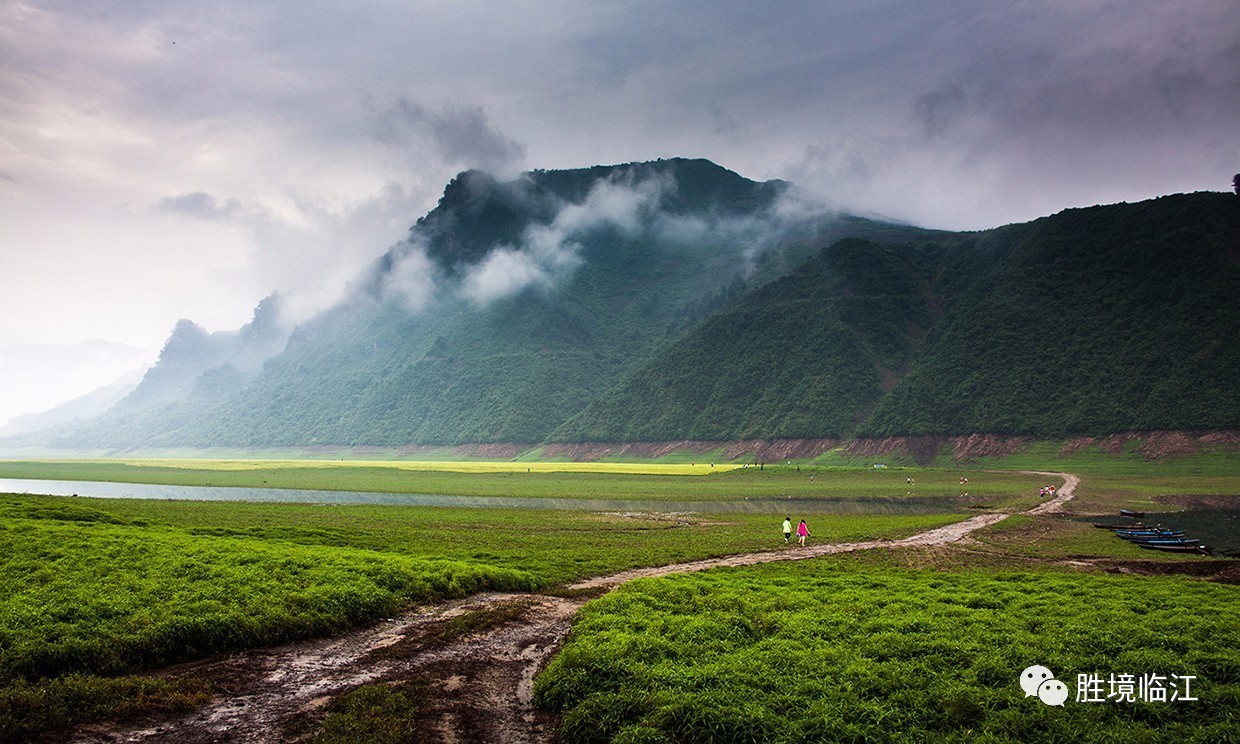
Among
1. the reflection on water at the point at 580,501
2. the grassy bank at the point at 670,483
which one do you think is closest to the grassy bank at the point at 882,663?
the reflection on water at the point at 580,501

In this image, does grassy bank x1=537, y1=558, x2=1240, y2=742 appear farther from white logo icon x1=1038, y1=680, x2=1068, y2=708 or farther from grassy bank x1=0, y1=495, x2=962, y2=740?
grassy bank x1=0, y1=495, x2=962, y2=740

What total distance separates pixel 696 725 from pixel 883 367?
6937 inches

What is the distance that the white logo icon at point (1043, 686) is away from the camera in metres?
11.5

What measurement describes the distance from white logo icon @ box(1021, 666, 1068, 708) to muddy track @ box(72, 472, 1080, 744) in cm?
881

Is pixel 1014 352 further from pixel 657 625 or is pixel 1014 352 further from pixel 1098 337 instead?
pixel 657 625

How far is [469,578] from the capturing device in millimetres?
24016

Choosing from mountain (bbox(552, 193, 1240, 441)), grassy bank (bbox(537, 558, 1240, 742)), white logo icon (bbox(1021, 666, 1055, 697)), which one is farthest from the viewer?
mountain (bbox(552, 193, 1240, 441))

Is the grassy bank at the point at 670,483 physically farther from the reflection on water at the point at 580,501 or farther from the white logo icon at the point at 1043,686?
the white logo icon at the point at 1043,686

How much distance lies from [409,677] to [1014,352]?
6256 inches

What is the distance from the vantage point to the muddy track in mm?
11827

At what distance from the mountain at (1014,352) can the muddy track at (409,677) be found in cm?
12692

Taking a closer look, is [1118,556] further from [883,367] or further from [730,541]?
[883,367]

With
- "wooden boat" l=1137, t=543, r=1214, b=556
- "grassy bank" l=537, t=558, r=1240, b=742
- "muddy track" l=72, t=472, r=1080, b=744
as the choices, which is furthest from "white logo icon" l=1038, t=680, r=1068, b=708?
"wooden boat" l=1137, t=543, r=1214, b=556

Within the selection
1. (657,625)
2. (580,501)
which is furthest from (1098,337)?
(657,625)
